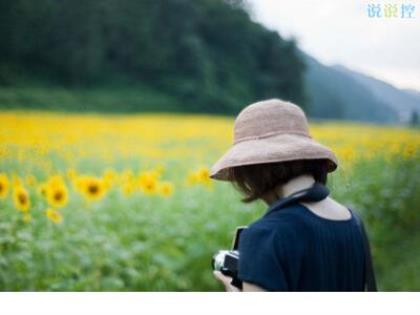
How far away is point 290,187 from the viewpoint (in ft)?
4.56

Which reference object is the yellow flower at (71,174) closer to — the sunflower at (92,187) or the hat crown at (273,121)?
the sunflower at (92,187)

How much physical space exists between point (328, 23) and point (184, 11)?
2.12 feet

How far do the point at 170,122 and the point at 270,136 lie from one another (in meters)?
1.64

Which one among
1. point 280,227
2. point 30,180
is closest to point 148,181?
point 30,180

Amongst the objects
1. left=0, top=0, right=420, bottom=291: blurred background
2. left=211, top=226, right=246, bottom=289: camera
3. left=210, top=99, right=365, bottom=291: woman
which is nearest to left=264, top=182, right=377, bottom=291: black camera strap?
left=210, top=99, right=365, bottom=291: woman

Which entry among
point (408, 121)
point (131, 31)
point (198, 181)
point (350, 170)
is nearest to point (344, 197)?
point (350, 170)

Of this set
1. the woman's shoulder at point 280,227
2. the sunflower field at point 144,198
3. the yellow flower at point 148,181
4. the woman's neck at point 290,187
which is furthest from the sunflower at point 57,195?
the woman's shoulder at point 280,227

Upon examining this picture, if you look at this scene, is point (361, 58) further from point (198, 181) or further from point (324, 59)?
point (198, 181)

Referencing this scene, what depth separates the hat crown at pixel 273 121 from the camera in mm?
1496

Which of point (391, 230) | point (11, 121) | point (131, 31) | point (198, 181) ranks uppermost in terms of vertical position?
point (131, 31)

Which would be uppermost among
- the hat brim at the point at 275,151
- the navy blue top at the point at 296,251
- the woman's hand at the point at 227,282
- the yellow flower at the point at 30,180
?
the hat brim at the point at 275,151

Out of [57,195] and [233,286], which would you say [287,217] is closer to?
[233,286]

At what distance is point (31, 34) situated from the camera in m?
2.92

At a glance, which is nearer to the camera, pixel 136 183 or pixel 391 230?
pixel 136 183
